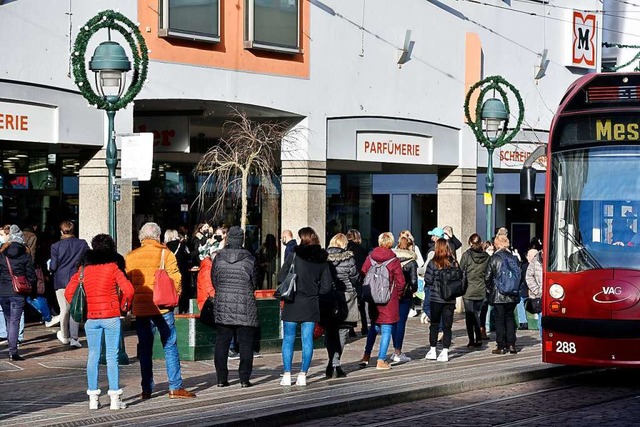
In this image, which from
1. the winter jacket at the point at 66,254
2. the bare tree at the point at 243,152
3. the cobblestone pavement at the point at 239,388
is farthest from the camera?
the bare tree at the point at 243,152

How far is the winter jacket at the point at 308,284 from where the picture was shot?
1541cm

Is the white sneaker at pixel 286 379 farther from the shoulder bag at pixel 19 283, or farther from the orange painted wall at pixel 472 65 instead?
the orange painted wall at pixel 472 65

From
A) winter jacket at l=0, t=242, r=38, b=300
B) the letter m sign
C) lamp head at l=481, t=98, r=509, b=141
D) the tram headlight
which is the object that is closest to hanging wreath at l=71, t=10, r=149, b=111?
winter jacket at l=0, t=242, r=38, b=300

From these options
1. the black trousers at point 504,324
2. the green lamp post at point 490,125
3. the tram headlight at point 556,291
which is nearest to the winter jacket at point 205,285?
the tram headlight at point 556,291

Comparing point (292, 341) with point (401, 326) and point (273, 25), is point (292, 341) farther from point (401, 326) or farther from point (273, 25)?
point (273, 25)

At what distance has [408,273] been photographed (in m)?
19.6

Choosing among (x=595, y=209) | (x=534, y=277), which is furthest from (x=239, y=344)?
(x=534, y=277)

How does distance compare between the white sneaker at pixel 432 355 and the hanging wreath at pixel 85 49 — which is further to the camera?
the white sneaker at pixel 432 355

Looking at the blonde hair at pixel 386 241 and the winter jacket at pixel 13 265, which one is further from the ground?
the blonde hair at pixel 386 241

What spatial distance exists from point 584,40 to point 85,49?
16887 mm

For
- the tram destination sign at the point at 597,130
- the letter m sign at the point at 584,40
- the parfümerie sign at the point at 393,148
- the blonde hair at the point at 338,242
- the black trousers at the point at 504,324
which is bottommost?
the black trousers at the point at 504,324

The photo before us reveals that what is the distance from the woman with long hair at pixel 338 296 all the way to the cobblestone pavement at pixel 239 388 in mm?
300

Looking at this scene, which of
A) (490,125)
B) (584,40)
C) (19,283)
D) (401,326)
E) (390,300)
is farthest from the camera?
(584,40)

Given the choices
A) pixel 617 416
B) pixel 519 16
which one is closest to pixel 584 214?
pixel 617 416
